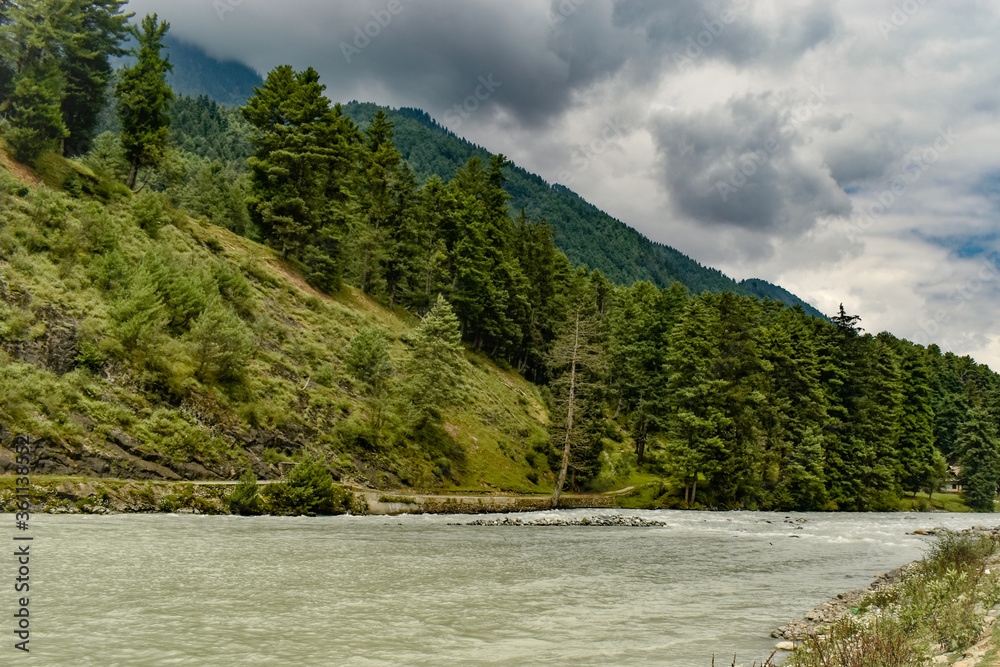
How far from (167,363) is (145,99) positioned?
2368cm

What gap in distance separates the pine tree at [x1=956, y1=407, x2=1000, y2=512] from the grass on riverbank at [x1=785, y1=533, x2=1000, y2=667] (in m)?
71.5

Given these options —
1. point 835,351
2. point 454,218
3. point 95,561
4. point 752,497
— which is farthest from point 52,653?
point 835,351

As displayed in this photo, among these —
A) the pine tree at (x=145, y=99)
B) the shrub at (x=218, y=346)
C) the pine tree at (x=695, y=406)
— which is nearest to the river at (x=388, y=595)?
the shrub at (x=218, y=346)

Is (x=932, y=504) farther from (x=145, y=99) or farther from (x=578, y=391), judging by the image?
(x=145, y=99)

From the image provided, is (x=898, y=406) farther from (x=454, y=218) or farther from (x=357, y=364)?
(x=357, y=364)

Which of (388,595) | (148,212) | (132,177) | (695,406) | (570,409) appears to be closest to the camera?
(388,595)

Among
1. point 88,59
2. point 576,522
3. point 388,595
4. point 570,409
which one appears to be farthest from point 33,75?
point 576,522

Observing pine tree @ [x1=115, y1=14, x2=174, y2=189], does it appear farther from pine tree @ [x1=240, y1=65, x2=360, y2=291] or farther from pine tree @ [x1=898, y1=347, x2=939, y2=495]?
pine tree @ [x1=898, y1=347, x2=939, y2=495]

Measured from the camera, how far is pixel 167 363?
27469mm

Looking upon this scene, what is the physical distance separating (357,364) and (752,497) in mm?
34257

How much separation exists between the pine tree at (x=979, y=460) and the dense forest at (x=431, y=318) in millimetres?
268

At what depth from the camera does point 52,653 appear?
7.06 meters

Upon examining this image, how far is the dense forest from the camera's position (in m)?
30.5

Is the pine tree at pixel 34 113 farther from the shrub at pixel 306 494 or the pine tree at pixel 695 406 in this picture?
the pine tree at pixel 695 406
